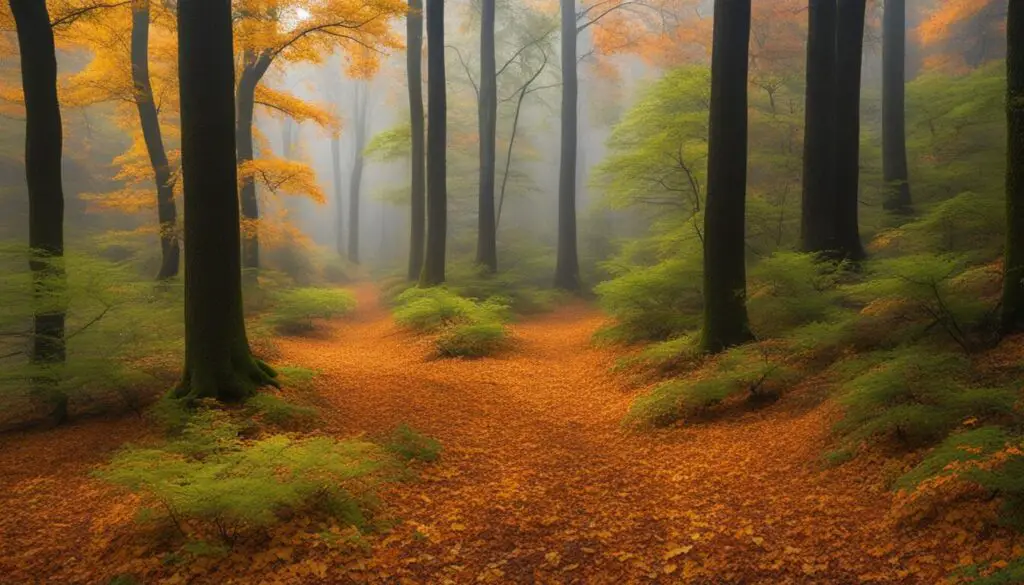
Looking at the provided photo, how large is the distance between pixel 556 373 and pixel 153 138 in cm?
1198

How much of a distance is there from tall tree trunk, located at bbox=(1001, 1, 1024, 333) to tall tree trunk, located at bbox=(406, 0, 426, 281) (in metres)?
15.3

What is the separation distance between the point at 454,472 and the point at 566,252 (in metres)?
15.8

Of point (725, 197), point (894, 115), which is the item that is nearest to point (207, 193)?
point (725, 197)

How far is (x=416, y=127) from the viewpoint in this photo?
64.0ft

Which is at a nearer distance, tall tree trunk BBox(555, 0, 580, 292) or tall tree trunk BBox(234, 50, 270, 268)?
tall tree trunk BBox(234, 50, 270, 268)

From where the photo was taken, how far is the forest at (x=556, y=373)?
12.7ft

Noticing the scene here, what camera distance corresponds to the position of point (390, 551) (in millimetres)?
3992

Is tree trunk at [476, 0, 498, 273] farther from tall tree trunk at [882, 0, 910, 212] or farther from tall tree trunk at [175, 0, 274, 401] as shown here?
tall tree trunk at [175, 0, 274, 401]

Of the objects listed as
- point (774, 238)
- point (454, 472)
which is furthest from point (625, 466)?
point (774, 238)

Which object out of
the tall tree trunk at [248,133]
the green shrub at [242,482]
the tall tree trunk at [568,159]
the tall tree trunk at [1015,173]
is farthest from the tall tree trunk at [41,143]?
the tall tree trunk at [568,159]

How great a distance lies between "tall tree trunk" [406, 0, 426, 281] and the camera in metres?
19.0

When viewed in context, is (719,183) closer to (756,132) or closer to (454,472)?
(454,472)

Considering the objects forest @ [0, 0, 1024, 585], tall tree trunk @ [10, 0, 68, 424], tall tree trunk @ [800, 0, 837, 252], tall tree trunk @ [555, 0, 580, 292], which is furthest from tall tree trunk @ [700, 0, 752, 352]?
tall tree trunk @ [555, 0, 580, 292]

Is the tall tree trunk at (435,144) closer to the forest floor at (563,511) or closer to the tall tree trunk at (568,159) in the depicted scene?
the tall tree trunk at (568,159)
